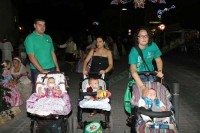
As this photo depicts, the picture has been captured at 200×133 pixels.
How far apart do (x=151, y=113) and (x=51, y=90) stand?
76.1 inches

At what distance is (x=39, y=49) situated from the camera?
661cm

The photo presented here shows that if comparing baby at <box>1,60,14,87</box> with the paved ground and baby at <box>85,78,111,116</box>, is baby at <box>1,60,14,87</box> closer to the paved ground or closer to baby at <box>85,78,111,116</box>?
the paved ground

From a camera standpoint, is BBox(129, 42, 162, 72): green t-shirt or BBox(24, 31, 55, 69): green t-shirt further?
BBox(24, 31, 55, 69): green t-shirt

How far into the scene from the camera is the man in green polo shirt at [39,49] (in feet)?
21.2

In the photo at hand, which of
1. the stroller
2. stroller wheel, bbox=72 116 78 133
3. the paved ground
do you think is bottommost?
the paved ground

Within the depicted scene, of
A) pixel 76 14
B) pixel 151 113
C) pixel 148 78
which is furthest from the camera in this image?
pixel 76 14

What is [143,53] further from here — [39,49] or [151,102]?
[39,49]

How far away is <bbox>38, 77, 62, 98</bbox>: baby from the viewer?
5.71 m

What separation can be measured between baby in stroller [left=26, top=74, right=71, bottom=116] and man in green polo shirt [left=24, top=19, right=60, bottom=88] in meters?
0.52

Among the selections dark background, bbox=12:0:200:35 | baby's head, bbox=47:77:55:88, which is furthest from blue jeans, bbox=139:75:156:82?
dark background, bbox=12:0:200:35

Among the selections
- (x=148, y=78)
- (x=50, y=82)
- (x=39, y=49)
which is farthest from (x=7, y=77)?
(x=148, y=78)

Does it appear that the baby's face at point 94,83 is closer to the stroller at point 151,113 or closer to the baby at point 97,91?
the baby at point 97,91

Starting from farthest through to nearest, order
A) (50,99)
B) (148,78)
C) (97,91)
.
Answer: (97,91)
(148,78)
(50,99)

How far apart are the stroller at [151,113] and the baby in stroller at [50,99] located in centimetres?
112
